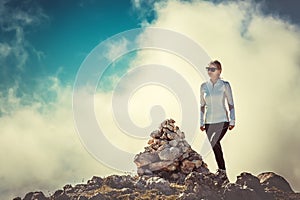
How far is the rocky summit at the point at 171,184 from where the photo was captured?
1594cm

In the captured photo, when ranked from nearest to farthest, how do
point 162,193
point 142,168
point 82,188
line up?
point 162,193 < point 82,188 < point 142,168

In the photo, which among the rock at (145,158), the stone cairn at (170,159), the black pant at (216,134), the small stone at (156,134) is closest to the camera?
the black pant at (216,134)

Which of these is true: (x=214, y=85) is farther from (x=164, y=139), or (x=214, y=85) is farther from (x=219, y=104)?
(x=164, y=139)

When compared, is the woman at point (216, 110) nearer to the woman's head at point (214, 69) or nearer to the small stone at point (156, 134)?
the woman's head at point (214, 69)

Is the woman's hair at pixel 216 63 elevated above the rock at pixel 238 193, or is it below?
above

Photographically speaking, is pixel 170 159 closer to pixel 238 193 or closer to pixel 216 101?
pixel 216 101

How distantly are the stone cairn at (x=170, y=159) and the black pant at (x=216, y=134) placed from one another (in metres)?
7.50

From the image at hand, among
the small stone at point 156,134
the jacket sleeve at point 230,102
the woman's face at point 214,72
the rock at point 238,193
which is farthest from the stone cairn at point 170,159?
the woman's face at point 214,72

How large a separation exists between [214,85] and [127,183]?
224 inches

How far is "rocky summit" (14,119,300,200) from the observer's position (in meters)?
15.9

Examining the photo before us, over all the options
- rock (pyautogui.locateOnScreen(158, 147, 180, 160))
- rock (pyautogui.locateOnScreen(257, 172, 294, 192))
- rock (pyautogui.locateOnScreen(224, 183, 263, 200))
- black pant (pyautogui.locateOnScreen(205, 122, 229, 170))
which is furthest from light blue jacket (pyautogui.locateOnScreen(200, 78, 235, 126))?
rock (pyautogui.locateOnScreen(158, 147, 180, 160))

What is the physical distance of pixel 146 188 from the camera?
1861 cm

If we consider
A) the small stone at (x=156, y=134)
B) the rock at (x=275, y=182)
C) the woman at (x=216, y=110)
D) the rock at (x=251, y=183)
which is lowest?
the rock at (x=251, y=183)

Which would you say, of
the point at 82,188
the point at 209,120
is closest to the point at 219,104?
the point at 209,120
